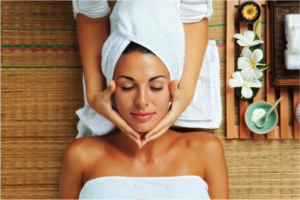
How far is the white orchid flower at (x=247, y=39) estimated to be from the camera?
1792mm

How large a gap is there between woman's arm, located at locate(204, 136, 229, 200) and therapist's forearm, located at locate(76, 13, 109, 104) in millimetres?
798

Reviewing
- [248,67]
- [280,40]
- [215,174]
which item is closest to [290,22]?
[280,40]

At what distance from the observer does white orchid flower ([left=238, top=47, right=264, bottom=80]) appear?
178cm

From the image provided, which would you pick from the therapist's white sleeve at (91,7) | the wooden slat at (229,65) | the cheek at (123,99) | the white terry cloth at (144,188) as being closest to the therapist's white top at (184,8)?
the therapist's white sleeve at (91,7)

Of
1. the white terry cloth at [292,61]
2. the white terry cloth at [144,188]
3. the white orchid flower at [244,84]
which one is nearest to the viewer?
the white terry cloth at [144,188]

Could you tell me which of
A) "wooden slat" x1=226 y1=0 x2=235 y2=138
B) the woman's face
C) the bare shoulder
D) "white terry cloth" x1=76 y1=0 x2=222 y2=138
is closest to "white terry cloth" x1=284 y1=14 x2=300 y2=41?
"wooden slat" x1=226 y1=0 x2=235 y2=138

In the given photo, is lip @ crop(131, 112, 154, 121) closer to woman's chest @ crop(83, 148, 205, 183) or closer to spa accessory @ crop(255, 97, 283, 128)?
woman's chest @ crop(83, 148, 205, 183)

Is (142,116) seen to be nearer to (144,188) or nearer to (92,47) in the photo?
(144,188)

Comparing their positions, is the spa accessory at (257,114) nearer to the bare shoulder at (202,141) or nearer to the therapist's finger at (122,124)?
the bare shoulder at (202,141)

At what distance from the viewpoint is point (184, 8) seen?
1.54 meters

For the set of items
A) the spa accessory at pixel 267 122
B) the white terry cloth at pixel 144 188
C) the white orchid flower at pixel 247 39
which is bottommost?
the white terry cloth at pixel 144 188

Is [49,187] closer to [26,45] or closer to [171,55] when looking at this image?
[26,45]

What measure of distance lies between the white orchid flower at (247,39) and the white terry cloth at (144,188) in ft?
3.28

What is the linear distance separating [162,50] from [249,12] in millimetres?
943
